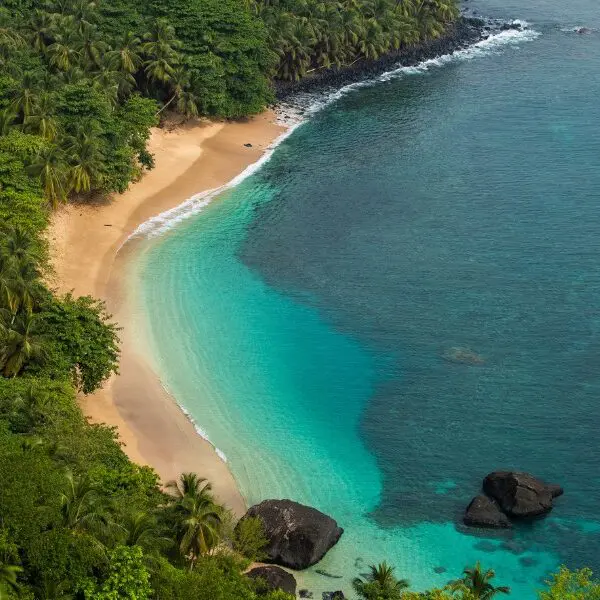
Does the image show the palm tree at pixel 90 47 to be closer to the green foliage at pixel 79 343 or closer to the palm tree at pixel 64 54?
the palm tree at pixel 64 54

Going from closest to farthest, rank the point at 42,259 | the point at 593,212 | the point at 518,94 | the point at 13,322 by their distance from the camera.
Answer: the point at 13,322
the point at 42,259
the point at 593,212
the point at 518,94

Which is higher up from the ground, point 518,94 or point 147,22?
point 147,22

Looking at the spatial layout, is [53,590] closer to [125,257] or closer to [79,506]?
[79,506]

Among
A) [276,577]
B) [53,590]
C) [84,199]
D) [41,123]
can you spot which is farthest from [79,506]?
[41,123]

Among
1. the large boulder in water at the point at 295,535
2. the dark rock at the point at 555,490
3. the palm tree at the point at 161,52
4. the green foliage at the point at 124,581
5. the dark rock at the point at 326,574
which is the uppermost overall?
the palm tree at the point at 161,52

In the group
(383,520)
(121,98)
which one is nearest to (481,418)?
(383,520)

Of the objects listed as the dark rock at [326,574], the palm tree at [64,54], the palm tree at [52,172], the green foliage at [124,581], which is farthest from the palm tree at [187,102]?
the green foliage at [124,581]

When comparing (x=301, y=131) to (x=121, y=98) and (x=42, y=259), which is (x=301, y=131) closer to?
(x=121, y=98)
